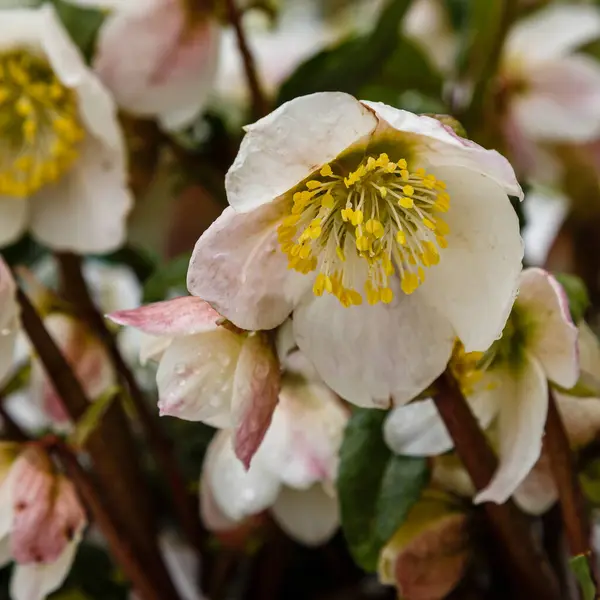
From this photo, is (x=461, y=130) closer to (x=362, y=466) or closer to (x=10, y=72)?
(x=362, y=466)

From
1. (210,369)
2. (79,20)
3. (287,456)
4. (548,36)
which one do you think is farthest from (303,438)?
(548,36)

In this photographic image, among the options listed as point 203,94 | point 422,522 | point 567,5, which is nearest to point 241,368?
point 422,522

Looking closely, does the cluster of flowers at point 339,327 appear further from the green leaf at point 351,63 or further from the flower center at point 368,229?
the green leaf at point 351,63

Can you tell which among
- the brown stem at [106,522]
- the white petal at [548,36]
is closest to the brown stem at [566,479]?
the brown stem at [106,522]

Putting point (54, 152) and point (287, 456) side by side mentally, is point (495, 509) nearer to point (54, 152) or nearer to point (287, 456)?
point (287, 456)

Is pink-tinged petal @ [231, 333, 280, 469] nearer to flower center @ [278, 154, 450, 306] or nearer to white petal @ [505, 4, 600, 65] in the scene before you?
flower center @ [278, 154, 450, 306]

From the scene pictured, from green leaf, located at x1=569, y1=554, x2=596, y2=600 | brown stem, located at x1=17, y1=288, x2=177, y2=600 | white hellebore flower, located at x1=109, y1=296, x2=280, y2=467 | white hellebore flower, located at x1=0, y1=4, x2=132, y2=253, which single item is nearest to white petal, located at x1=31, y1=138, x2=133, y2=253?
white hellebore flower, located at x1=0, y1=4, x2=132, y2=253
